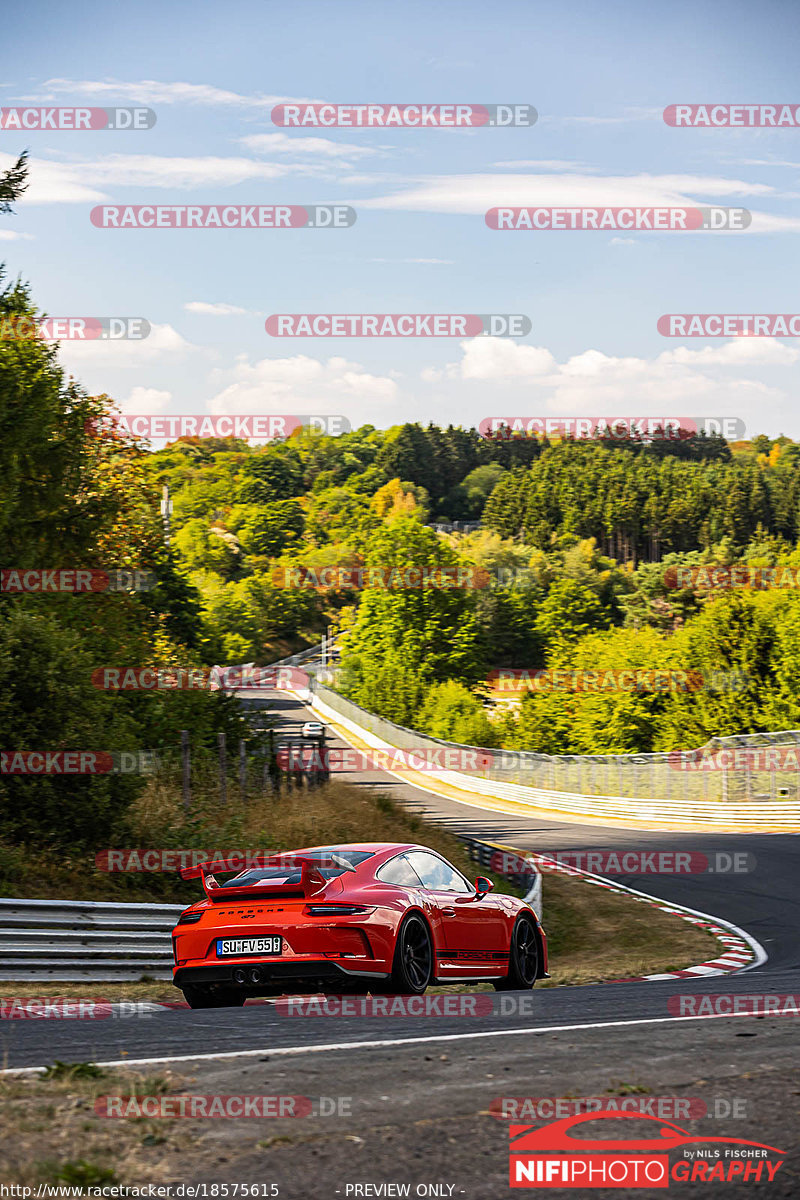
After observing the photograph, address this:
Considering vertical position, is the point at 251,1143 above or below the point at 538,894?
above

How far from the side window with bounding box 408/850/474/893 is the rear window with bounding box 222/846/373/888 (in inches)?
19.8

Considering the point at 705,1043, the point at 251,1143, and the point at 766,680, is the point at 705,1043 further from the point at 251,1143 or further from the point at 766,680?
the point at 766,680

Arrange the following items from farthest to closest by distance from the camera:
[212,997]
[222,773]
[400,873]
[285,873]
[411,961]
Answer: [222,773] < [400,873] < [212,997] < [285,873] < [411,961]

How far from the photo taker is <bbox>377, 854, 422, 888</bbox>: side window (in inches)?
357

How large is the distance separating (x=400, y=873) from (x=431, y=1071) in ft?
14.0

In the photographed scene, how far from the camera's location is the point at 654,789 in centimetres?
4128

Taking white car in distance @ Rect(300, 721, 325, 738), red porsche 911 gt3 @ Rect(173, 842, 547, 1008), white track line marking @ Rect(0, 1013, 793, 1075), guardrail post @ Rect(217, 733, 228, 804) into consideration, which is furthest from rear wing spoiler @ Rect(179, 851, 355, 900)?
white car in distance @ Rect(300, 721, 325, 738)

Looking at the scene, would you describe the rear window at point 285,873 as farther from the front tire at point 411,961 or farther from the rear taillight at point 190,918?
the front tire at point 411,961

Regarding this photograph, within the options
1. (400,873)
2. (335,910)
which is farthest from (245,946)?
(400,873)

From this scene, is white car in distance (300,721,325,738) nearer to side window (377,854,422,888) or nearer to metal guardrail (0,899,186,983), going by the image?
metal guardrail (0,899,186,983)

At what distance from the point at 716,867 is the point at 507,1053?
23.6 meters

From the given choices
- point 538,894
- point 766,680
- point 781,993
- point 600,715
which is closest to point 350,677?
point 600,715

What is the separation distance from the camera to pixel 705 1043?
5.80 metres

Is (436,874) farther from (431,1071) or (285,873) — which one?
(431,1071)
